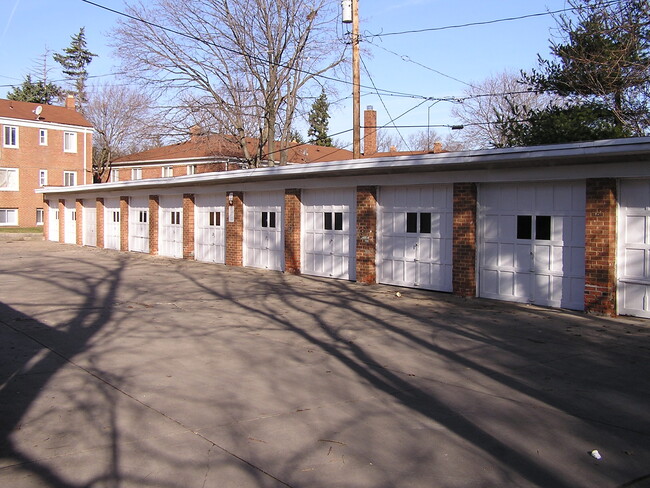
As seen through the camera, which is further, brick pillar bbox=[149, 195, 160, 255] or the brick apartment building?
the brick apartment building

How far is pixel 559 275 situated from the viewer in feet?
39.5

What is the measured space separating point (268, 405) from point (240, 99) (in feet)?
89.5

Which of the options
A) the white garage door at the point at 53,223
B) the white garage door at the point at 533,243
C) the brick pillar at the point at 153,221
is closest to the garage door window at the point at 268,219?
the brick pillar at the point at 153,221

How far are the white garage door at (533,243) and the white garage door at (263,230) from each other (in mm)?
7464

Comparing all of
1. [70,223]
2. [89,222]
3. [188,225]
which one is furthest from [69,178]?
[188,225]

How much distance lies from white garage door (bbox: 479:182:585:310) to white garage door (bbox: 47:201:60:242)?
95.1ft

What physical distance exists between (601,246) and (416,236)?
4607 millimetres

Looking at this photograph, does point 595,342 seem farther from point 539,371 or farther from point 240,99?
point 240,99

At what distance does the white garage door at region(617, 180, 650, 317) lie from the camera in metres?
10.9

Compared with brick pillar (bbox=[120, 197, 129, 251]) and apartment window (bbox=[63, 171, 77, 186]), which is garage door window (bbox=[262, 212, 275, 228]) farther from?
apartment window (bbox=[63, 171, 77, 186])

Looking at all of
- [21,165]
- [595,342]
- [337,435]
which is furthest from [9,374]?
[21,165]

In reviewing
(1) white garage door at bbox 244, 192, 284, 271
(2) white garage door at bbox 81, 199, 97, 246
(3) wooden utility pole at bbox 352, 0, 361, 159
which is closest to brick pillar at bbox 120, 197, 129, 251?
(2) white garage door at bbox 81, 199, 97, 246

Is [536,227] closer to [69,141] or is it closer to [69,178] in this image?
[69,178]

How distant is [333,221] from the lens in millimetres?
16984
